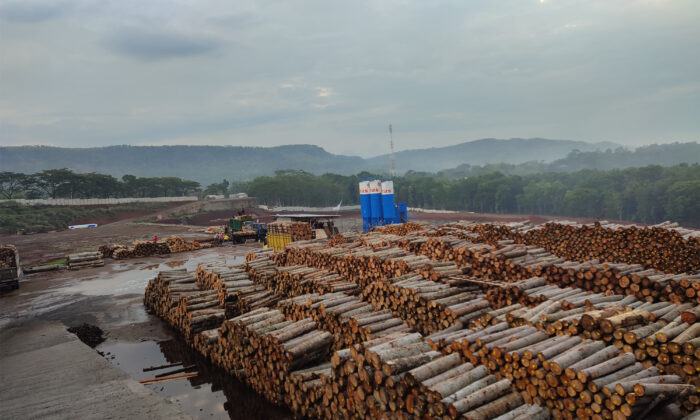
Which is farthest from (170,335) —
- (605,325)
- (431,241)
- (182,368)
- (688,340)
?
(688,340)

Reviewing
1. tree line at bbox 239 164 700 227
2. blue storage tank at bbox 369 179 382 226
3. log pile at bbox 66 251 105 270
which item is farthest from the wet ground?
tree line at bbox 239 164 700 227

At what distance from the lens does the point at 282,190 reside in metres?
130

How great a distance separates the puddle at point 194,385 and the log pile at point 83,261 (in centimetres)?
1940

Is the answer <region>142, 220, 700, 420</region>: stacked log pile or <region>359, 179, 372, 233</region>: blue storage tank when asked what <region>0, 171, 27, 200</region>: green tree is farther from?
<region>142, 220, 700, 420</region>: stacked log pile

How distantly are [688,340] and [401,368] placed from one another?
445cm

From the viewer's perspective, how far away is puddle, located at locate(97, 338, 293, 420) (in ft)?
29.7

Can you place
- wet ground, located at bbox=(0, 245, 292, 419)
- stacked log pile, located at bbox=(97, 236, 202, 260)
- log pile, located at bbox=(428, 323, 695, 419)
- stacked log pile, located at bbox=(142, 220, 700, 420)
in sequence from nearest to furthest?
1. log pile, located at bbox=(428, 323, 695, 419)
2. stacked log pile, located at bbox=(142, 220, 700, 420)
3. wet ground, located at bbox=(0, 245, 292, 419)
4. stacked log pile, located at bbox=(97, 236, 202, 260)

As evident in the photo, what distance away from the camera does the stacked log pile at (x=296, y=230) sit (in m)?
29.2

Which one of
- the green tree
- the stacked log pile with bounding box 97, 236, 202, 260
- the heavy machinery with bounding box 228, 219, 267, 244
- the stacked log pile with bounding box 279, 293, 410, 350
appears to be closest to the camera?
the stacked log pile with bounding box 279, 293, 410, 350

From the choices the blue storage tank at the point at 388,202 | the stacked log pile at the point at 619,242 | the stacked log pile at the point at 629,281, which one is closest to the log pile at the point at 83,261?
the blue storage tank at the point at 388,202

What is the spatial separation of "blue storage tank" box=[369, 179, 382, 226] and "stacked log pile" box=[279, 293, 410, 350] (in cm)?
1800

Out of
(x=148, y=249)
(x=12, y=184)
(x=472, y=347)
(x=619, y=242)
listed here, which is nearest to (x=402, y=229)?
(x=619, y=242)

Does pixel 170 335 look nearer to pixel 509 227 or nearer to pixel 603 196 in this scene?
pixel 509 227

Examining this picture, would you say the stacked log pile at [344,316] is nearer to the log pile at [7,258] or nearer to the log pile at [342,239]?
the log pile at [342,239]
